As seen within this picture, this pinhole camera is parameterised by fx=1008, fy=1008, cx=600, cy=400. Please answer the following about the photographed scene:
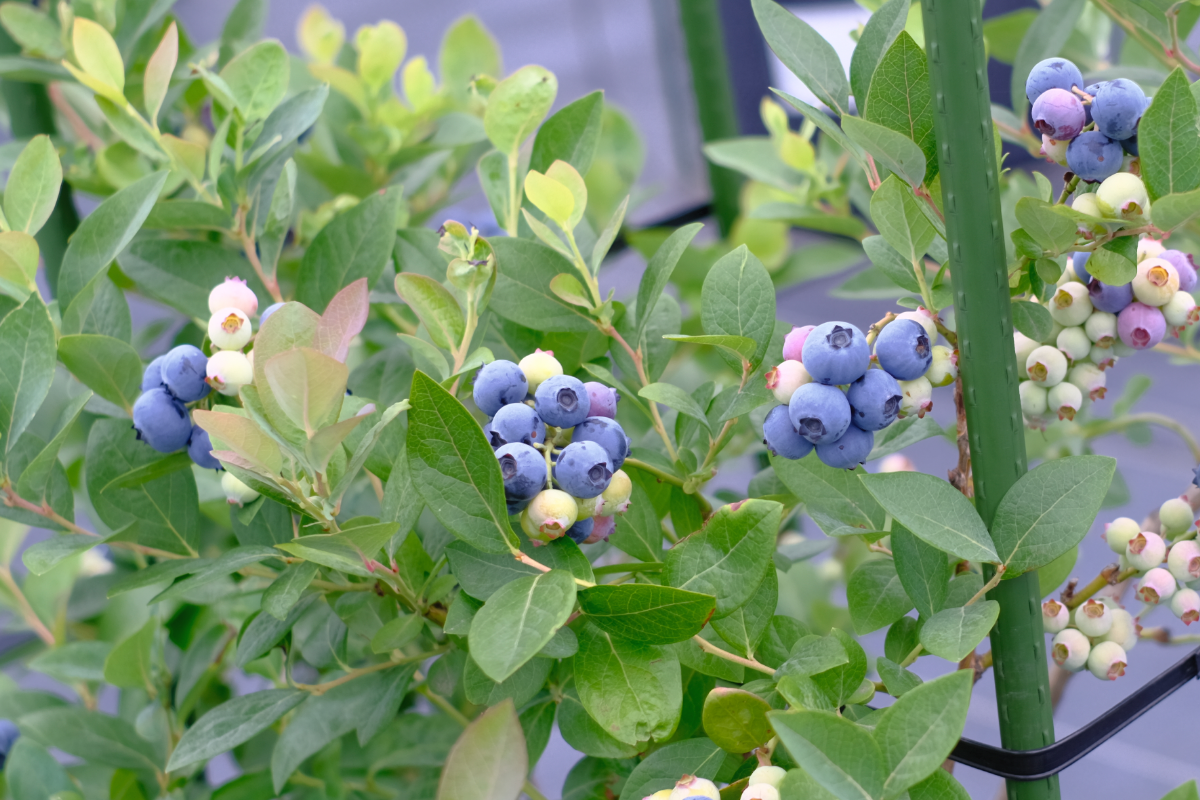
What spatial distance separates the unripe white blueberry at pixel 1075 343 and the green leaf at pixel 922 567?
0.37 ft

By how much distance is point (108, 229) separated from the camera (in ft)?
1.71

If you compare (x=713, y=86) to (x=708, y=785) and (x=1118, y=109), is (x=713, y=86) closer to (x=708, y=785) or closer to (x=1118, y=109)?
(x=1118, y=109)

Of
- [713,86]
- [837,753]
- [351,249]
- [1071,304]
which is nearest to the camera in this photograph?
[837,753]

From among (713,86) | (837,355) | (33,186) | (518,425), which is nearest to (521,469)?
(518,425)

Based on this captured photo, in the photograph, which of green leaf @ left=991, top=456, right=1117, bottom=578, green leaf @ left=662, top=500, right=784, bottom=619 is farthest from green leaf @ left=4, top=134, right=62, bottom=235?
green leaf @ left=991, top=456, right=1117, bottom=578

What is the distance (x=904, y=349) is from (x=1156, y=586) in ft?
0.63

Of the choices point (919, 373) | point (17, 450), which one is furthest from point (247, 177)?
point (919, 373)

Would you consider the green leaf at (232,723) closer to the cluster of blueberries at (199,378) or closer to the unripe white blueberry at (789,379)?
the cluster of blueberries at (199,378)

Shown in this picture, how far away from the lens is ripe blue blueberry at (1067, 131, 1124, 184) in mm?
399

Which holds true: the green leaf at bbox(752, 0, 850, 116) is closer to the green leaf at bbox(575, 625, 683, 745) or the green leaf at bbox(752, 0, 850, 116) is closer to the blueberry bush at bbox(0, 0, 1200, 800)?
the blueberry bush at bbox(0, 0, 1200, 800)

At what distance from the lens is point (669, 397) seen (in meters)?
0.44

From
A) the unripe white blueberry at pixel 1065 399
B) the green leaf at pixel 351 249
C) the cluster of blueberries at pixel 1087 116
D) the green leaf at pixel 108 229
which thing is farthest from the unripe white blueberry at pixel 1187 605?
the green leaf at pixel 108 229

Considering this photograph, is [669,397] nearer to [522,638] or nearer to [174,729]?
[522,638]

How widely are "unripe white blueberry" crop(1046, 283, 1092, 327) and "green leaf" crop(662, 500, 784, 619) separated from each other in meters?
0.17
